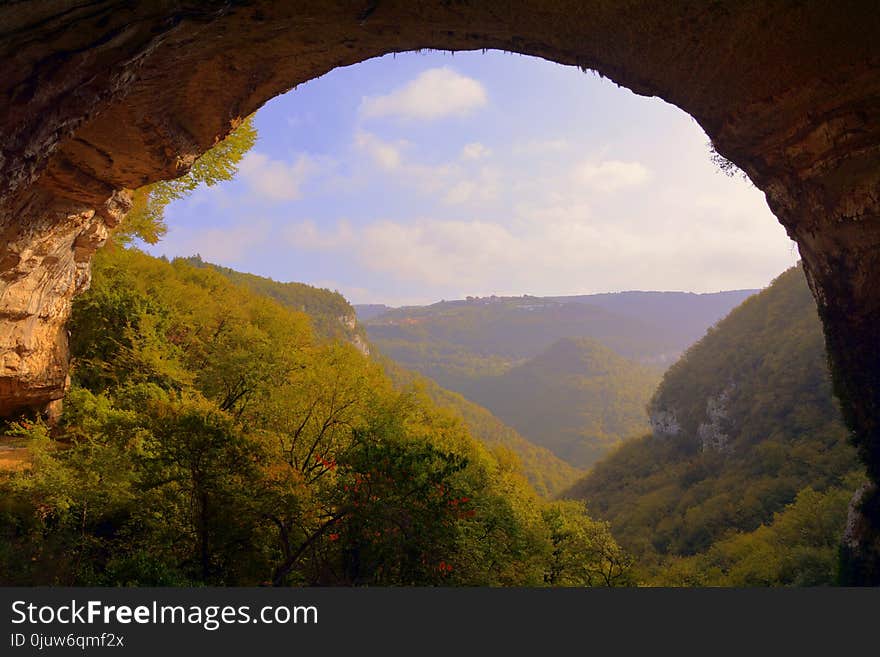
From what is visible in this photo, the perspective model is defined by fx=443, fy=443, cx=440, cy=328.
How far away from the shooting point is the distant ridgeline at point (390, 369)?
119500 millimetres

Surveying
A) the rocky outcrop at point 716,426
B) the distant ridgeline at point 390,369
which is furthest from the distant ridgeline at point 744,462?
the distant ridgeline at point 390,369

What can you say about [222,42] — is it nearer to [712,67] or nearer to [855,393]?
[712,67]

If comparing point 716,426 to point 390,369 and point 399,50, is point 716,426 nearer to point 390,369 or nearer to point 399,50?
point 390,369

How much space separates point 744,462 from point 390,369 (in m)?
89.3

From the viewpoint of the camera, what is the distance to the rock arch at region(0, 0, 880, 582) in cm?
557

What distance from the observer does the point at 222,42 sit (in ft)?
22.6

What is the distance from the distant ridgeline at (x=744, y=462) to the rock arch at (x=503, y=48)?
2230cm

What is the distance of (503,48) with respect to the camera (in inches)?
311

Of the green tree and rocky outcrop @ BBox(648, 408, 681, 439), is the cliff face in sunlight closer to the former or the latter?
the green tree

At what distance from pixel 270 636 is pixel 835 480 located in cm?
5937

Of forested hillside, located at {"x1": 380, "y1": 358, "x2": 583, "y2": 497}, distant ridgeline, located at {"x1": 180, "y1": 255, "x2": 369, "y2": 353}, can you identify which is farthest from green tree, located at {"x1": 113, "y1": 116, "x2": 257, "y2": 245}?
distant ridgeline, located at {"x1": 180, "y1": 255, "x2": 369, "y2": 353}

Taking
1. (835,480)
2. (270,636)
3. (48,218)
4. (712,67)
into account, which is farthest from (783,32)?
(835,480)

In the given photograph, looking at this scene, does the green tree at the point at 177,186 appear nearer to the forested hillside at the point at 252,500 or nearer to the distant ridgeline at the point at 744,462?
the forested hillside at the point at 252,500

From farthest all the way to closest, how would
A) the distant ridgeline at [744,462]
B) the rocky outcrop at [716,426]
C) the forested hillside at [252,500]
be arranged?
the rocky outcrop at [716,426] < the distant ridgeline at [744,462] < the forested hillside at [252,500]
